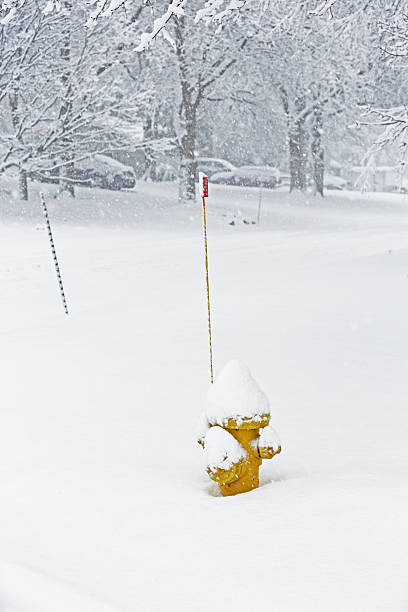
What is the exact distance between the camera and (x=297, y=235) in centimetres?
2322

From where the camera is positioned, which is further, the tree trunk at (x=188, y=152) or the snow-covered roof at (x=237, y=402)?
the tree trunk at (x=188, y=152)

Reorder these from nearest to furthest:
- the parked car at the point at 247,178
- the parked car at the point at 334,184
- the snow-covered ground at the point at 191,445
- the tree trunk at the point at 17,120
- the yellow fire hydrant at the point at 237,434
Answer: the snow-covered ground at the point at 191,445
the yellow fire hydrant at the point at 237,434
the tree trunk at the point at 17,120
the parked car at the point at 247,178
the parked car at the point at 334,184

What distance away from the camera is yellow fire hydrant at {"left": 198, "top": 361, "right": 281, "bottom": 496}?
13.1 feet

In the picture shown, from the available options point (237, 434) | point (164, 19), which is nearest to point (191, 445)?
point (237, 434)

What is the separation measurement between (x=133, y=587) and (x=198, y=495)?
3.40 feet

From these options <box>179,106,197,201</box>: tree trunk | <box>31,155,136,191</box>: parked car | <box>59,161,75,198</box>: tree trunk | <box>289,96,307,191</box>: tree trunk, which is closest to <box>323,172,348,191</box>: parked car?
<box>289,96,307,191</box>: tree trunk

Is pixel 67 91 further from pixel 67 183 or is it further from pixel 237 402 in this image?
pixel 237 402

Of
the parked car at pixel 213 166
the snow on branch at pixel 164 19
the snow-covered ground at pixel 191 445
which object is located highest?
the snow on branch at pixel 164 19

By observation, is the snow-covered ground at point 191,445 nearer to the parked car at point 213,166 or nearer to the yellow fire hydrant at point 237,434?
the yellow fire hydrant at point 237,434

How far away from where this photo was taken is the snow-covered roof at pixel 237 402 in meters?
4.04

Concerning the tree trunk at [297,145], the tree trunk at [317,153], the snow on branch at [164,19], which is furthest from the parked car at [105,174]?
the snow on branch at [164,19]

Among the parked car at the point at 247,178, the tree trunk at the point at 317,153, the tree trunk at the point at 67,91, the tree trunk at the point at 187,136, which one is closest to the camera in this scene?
the tree trunk at the point at 67,91

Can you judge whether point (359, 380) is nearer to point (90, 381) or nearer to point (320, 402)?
point (320, 402)

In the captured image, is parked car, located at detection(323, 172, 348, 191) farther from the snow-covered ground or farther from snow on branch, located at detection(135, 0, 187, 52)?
snow on branch, located at detection(135, 0, 187, 52)
